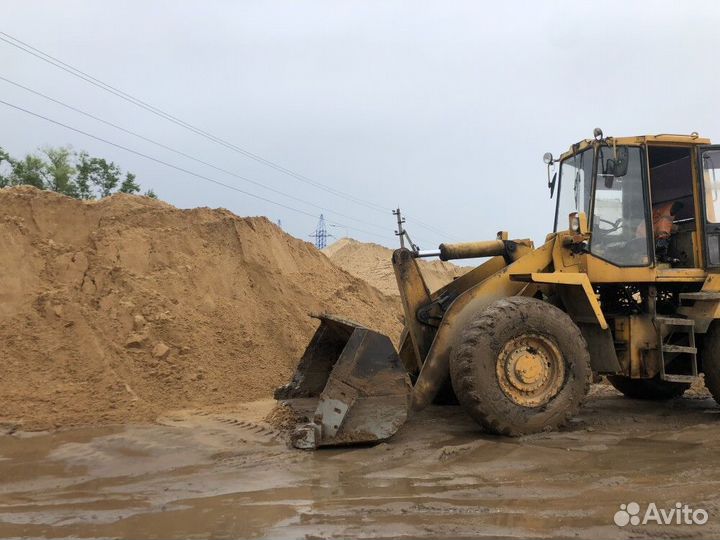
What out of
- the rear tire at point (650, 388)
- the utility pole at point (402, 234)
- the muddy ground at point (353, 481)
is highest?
the utility pole at point (402, 234)

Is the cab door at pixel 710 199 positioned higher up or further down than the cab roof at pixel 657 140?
further down

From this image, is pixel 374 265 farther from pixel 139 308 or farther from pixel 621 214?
pixel 621 214

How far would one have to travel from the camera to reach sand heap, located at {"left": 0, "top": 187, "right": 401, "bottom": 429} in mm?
7559

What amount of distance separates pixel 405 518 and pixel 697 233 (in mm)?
5255

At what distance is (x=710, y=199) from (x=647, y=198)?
2.76ft

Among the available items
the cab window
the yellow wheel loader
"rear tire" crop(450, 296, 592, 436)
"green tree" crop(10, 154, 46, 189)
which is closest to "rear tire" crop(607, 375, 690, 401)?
the yellow wheel loader

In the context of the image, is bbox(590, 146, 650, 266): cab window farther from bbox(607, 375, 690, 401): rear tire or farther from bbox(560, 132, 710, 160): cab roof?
bbox(607, 375, 690, 401): rear tire

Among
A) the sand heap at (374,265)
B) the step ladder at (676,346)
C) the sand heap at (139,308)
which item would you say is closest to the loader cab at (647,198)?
the step ladder at (676,346)

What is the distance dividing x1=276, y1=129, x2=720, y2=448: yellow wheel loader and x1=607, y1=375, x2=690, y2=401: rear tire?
1.18 metres

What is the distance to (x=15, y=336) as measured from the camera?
805 centimetres

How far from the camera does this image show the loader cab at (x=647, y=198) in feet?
22.4

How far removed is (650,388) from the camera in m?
8.49

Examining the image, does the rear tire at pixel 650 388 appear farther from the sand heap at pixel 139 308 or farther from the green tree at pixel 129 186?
the green tree at pixel 129 186

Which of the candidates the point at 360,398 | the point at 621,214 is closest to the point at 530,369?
the point at 360,398
